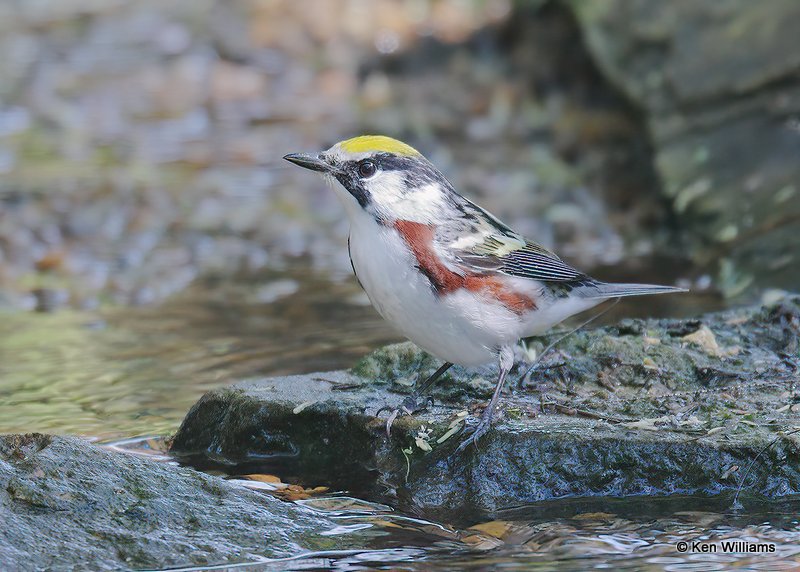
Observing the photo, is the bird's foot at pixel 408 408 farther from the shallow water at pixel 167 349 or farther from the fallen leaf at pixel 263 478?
the shallow water at pixel 167 349

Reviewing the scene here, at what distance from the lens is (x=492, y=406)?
5102mm

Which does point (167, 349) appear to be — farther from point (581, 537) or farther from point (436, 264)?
point (581, 537)

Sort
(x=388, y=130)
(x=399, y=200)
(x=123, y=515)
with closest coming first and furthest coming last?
(x=123, y=515) → (x=399, y=200) → (x=388, y=130)

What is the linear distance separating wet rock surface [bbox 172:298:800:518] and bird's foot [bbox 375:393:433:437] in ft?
0.12

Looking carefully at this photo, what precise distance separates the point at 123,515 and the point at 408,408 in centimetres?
142

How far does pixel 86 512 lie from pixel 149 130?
10.0 metres

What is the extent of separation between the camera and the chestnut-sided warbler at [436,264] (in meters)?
5.09

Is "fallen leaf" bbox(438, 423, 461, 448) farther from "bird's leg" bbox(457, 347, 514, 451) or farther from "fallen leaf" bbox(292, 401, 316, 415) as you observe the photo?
"fallen leaf" bbox(292, 401, 316, 415)

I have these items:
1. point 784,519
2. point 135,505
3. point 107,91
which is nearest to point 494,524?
point 784,519

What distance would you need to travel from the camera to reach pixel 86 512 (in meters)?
4.38

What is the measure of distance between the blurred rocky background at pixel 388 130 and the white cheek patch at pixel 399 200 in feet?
13.7

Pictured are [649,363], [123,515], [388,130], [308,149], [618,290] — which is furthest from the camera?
[388,130]

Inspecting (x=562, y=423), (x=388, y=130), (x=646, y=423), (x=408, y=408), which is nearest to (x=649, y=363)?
(x=646, y=423)

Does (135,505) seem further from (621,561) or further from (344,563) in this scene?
(621,561)
